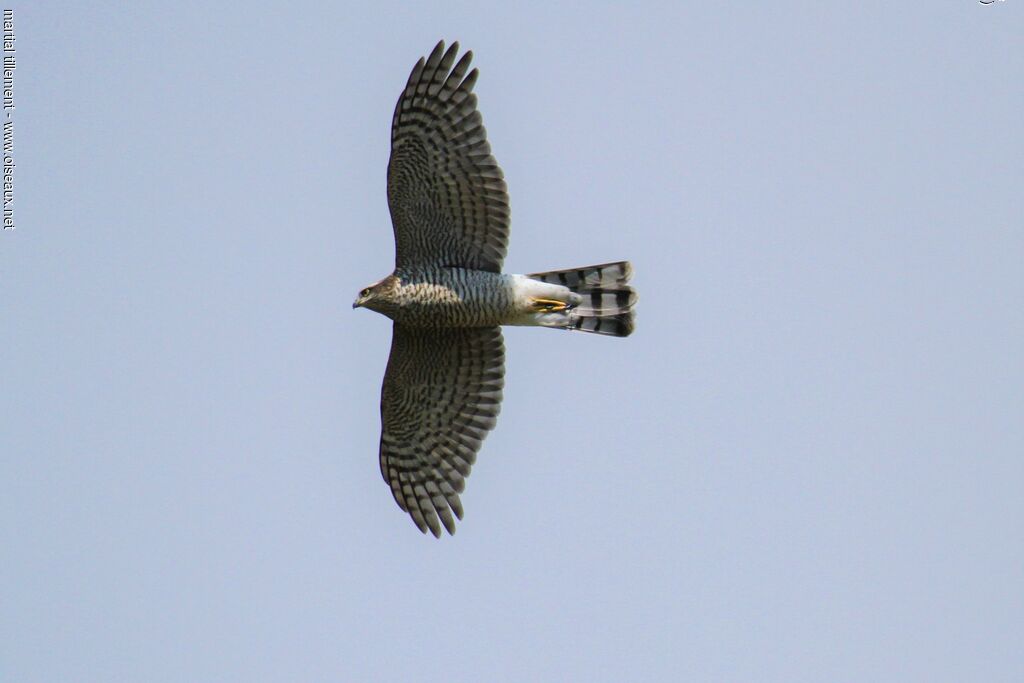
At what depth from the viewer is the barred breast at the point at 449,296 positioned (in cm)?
1586

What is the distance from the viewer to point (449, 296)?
15867 mm

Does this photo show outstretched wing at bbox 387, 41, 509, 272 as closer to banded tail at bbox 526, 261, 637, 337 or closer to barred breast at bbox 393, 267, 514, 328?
barred breast at bbox 393, 267, 514, 328

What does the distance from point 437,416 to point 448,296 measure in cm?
153

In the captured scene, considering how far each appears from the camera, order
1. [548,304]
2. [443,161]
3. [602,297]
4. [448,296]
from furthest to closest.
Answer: [602,297], [548,304], [448,296], [443,161]

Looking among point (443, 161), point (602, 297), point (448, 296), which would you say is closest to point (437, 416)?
point (448, 296)

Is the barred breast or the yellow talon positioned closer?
the barred breast

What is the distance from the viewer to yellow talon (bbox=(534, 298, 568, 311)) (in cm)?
1625

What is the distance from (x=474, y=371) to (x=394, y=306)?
125 centimetres

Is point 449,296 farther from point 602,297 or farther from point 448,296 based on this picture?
point 602,297

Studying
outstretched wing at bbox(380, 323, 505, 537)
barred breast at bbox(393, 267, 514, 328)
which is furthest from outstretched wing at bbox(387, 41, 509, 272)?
outstretched wing at bbox(380, 323, 505, 537)

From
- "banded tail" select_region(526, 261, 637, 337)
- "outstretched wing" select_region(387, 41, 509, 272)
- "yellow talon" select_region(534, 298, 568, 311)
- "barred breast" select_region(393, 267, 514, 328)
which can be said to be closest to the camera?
"outstretched wing" select_region(387, 41, 509, 272)

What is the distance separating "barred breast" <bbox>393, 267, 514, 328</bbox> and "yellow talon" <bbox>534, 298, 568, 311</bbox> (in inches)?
10.9

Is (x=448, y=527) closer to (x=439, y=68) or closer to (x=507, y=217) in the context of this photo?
(x=507, y=217)

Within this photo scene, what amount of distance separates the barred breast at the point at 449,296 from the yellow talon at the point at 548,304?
0.28 meters
